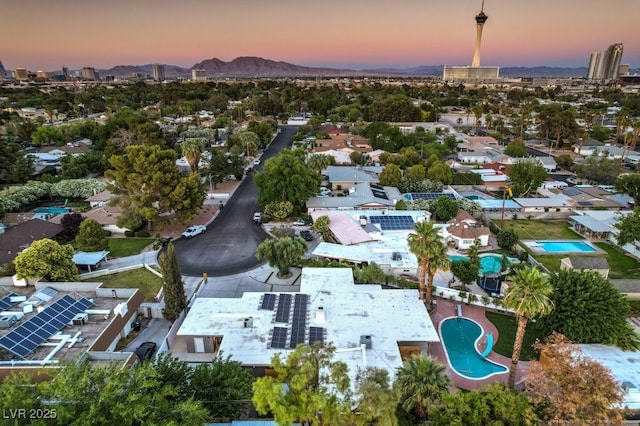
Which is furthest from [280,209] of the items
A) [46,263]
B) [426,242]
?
[46,263]

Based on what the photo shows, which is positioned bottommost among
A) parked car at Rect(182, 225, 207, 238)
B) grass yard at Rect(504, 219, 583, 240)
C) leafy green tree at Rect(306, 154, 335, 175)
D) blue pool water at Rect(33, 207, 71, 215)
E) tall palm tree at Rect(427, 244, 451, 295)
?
grass yard at Rect(504, 219, 583, 240)

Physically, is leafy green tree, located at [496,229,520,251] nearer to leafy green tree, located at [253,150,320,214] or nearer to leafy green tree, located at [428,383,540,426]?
leafy green tree, located at [253,150,320,214]

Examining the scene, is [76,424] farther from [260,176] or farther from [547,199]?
[547,199]

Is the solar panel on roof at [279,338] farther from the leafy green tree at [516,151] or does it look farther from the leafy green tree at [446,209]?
the leafy green tree at [516,151]

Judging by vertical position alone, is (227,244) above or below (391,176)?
below

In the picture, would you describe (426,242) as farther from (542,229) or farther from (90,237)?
(90,237)

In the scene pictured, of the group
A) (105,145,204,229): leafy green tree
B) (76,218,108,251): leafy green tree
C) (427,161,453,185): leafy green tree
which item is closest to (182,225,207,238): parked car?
(105,145,204,229): leafy green tree
